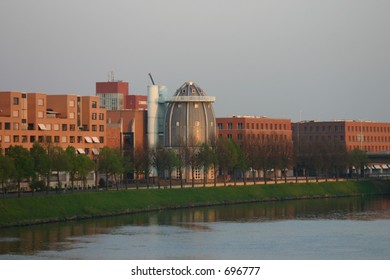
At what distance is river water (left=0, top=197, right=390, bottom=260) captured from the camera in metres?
37.2

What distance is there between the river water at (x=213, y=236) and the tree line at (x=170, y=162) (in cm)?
645

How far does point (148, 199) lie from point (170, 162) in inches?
582

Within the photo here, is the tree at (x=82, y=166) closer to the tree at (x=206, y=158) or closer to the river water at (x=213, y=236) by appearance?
the river water at (x=213, y=236)

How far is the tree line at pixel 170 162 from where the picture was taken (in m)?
58.7

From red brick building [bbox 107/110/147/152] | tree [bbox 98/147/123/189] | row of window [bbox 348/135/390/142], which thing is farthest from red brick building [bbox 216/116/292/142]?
tree [bbox 98/147/123/189]

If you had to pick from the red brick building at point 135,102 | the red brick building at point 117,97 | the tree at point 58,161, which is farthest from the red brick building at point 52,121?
the red brick building at point 135,102

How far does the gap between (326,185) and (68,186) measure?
24851 mm

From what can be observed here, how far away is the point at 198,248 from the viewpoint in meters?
39.3

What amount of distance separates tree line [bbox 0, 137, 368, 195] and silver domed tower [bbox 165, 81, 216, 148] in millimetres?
2207

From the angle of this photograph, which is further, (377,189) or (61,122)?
(377,189)

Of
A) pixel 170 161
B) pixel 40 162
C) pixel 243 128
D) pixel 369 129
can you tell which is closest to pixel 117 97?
pixel 243 128
